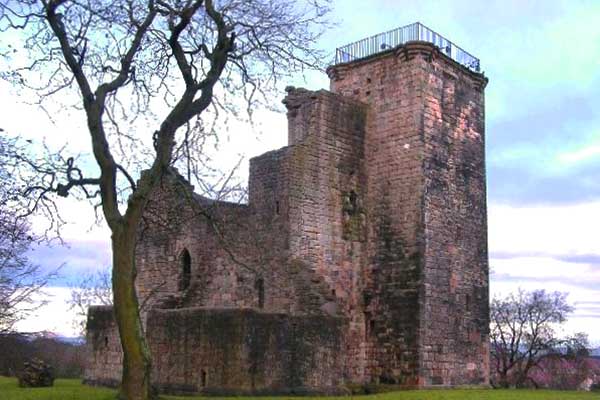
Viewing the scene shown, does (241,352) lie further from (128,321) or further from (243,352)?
(128,321)

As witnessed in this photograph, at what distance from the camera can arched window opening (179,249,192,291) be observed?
915 inches

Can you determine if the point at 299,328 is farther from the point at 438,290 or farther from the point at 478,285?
the point at 478,285

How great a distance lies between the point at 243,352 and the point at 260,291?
415 cm

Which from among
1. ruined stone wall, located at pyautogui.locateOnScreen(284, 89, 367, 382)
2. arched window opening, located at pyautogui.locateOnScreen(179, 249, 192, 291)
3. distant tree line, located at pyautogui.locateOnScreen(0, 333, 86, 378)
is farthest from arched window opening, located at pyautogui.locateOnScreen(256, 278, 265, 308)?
distant tree line, located at pyautogui.locateOnScreen(0, 333, 86, 378)

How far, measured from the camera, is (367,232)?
73.7 feet

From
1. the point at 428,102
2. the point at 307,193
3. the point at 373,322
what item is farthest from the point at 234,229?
the point at 428,102

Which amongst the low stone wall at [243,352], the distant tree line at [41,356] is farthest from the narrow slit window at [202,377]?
the distant tree line at [41,356]

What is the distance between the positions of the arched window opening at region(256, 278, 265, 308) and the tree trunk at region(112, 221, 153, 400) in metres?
6.86

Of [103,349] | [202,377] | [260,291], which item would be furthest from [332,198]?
[103,349]

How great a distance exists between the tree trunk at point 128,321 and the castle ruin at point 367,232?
5263 mm

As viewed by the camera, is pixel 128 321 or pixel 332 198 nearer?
pixel 128 321

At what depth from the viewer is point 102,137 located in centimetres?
1488

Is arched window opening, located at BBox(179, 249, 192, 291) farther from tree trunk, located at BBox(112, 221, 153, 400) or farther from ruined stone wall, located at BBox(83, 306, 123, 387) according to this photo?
tree trunk, located at BBox(112, 221, 153, 400)

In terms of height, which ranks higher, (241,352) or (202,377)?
(241,352)
